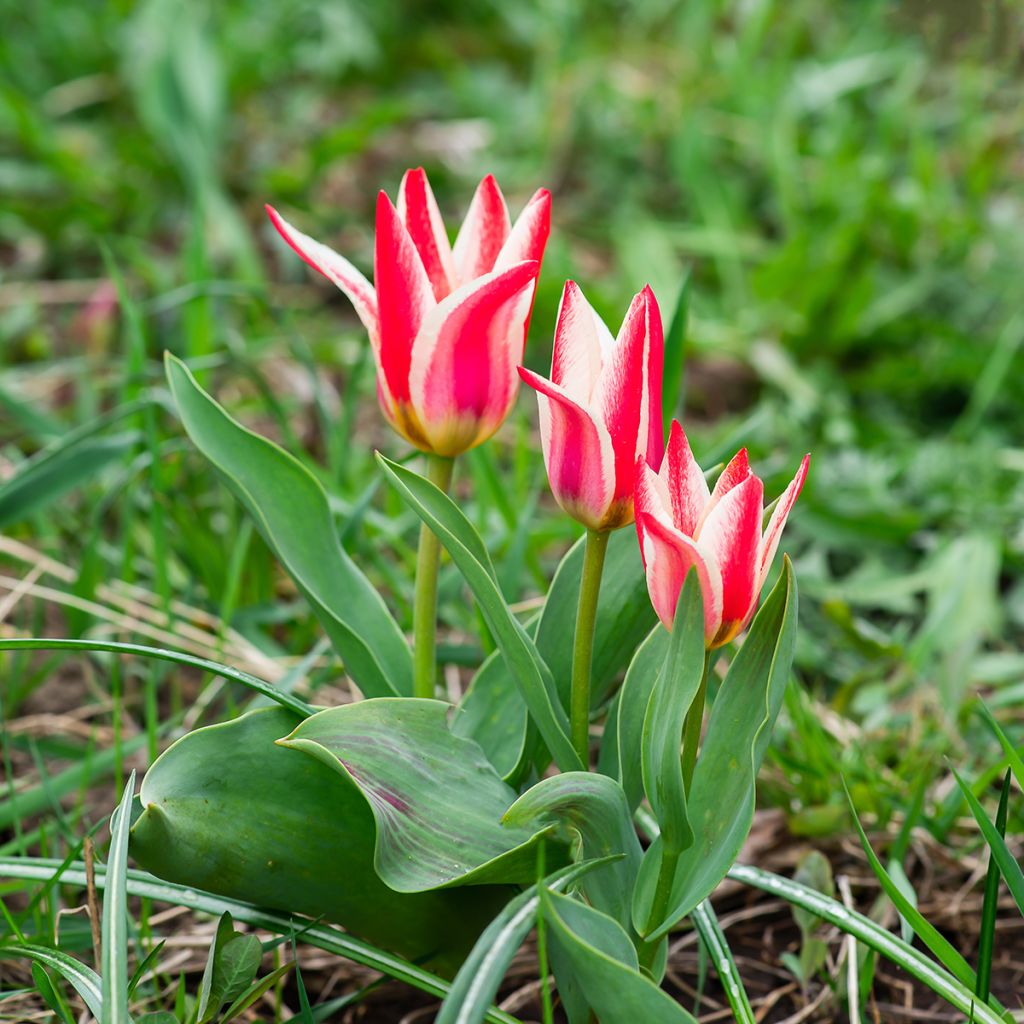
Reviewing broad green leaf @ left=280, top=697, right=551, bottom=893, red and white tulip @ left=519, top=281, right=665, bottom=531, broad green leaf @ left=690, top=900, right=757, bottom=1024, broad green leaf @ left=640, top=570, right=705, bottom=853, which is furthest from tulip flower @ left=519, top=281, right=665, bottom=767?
broad green leaf @ left=690, top=900, right=757, bottom=1024

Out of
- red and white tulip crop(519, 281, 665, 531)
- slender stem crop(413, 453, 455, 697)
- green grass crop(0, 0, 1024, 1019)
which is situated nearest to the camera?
red and white tulip crop(519, 281, 665, 531)

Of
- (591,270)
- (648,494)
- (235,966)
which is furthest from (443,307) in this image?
(591,270)

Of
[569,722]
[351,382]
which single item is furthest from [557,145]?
[569,722]

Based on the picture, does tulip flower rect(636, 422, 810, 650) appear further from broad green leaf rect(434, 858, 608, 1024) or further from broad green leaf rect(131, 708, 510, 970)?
broad green leaf rect(131, 708, 510, 970)

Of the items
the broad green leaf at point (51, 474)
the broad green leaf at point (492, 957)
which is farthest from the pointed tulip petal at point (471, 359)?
the broad green leaf at point (51, 474)

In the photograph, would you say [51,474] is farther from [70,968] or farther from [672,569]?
[672,569]

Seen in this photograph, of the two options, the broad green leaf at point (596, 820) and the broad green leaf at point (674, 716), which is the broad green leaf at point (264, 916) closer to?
the broad green leaf at point (596, 820)
